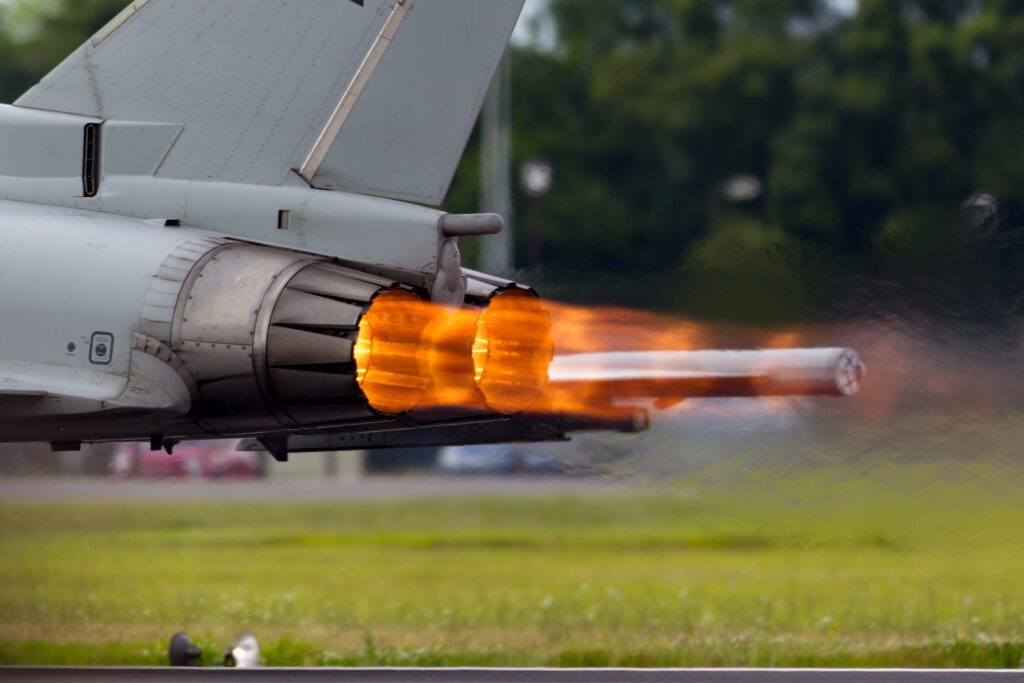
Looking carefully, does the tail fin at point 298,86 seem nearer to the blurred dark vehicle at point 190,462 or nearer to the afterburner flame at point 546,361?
the afterburner flame at point 546,361

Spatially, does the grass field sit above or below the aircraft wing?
below

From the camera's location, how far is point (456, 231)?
7.80 meters

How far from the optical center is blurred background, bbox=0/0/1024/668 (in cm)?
960

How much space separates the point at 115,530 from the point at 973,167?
7.48 metres

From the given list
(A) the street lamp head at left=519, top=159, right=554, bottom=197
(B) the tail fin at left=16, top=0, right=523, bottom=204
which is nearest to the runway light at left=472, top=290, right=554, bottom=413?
(B) the tail fin at left=16, top=0, right=523, bottom=204

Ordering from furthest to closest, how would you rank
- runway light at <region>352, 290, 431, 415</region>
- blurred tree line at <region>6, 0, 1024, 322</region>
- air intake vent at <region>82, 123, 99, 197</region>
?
blurred tree line at <region>6, 0, 1024, 322</region> < air intake vent at <region>82, 123, 99, 197</region> < runway light at <region>352, 290, 431, 415</region>

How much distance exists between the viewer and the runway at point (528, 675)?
880cm

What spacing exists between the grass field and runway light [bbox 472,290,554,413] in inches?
84.5

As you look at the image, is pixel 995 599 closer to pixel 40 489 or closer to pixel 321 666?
pixel 321 666

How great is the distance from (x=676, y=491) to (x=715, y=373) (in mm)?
815

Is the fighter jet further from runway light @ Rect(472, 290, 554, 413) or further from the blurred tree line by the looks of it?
the blurred tree line

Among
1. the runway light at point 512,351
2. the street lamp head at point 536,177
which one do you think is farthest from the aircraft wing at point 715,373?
the street lamp head at point 536,177

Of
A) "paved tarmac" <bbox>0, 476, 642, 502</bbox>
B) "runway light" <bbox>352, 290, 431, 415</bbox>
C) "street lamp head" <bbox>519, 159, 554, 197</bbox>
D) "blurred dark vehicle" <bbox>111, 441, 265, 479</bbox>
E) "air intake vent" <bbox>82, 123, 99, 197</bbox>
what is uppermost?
"street lamp head" <bbox>519, 159, 554, 197</bbox>

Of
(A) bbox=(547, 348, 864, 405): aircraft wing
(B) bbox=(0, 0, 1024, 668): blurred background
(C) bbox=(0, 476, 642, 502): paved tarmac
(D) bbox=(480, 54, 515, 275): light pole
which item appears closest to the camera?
(A) bbox=(547, 348, 864, 405): aircraft wing
